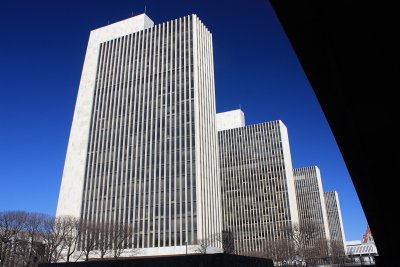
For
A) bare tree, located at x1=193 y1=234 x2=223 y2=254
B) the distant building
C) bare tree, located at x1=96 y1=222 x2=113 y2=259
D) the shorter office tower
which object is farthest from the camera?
the shorter office tower

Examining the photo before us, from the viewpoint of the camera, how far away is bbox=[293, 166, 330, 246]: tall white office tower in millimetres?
149375

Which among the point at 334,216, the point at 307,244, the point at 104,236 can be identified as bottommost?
the point at 307,244

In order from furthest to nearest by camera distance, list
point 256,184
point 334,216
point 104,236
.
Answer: point 334,216 < point 256,184 < point 104,236

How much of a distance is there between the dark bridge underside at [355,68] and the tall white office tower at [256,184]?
365ft

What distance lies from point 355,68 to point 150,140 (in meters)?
80.5

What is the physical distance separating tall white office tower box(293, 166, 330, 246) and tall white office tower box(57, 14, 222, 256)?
77.9m

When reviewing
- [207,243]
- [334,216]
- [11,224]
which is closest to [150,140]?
[207,243]

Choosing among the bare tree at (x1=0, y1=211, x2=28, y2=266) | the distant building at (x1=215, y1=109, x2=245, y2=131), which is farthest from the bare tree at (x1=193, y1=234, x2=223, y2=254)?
the distant building at (x1=215, y1=109, x2=245, y2=131)

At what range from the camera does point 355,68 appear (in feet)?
26.2

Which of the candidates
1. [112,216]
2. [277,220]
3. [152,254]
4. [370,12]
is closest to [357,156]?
[370,12]

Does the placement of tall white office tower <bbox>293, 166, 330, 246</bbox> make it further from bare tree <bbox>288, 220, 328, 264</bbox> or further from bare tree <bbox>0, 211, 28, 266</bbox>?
bare tree <bbox>0, 211, 28, 266</bbox>

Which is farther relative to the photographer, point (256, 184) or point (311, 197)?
point (311, 197)

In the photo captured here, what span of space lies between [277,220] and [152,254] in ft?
189

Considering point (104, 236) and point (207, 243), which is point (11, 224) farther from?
point (207, 243)
